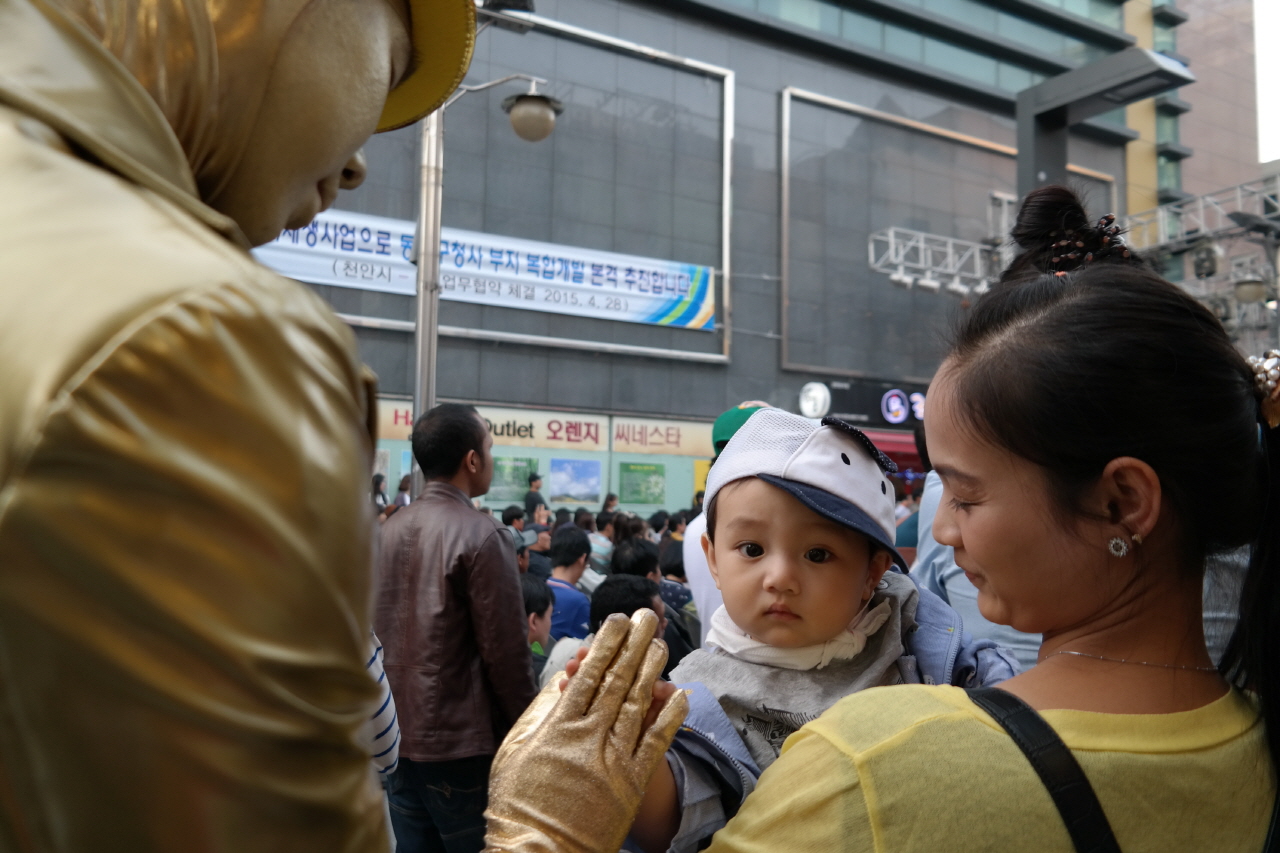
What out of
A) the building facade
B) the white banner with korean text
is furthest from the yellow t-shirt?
Result: the building facade

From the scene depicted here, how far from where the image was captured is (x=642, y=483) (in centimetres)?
1546

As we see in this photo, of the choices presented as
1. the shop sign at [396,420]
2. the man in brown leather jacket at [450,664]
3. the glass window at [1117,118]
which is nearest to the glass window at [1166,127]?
the glass window at [1117,118]

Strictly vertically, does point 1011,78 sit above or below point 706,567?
above

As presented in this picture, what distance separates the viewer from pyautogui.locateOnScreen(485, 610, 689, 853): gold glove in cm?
98

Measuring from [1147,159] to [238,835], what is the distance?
26.6m

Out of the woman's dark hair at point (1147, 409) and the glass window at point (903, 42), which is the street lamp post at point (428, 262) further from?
the glass window at point (903, 42)

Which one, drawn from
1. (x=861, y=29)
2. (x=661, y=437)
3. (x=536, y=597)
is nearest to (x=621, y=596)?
(x=536, y=597)

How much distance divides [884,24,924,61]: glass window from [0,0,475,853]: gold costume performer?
20537mm

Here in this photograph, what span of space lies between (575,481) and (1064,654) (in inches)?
547

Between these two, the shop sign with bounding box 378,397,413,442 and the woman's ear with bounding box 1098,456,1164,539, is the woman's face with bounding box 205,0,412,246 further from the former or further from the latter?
the shop sign with bounding box 378,397,413,442

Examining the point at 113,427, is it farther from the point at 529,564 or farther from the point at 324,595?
the point at 529,564

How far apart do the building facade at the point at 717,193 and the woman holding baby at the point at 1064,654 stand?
12528 mm

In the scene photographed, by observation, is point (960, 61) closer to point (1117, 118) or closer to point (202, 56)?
point (1117, 118)

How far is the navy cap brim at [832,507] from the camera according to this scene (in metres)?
1.50
